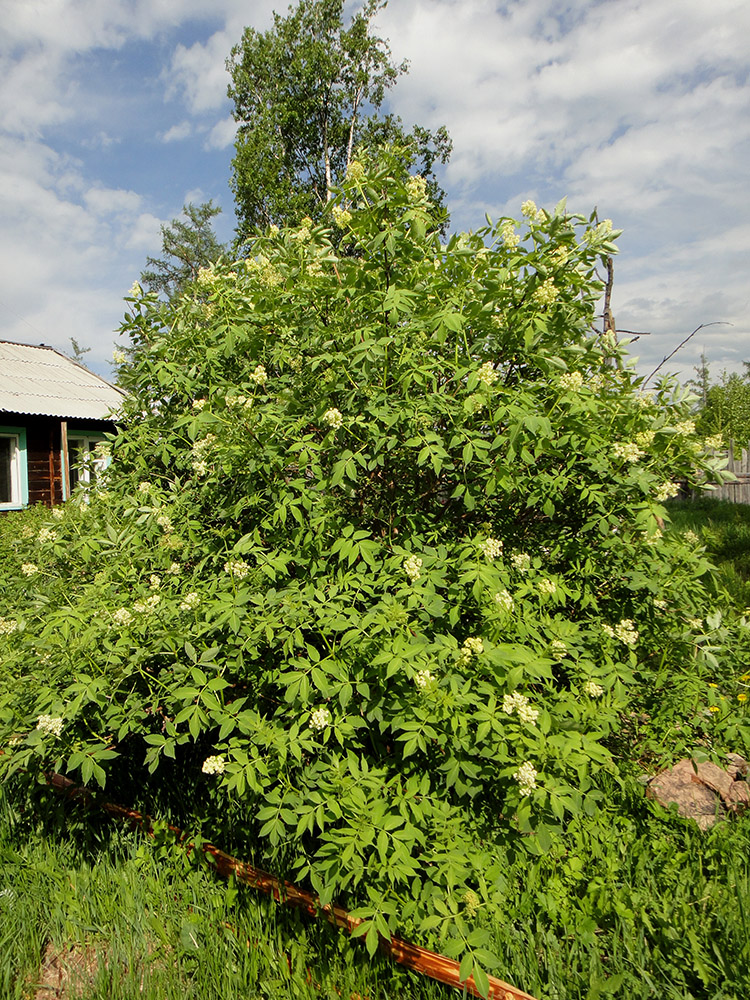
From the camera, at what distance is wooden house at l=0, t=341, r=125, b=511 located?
11844mm

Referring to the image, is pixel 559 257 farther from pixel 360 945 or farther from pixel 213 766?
pixel 360 945

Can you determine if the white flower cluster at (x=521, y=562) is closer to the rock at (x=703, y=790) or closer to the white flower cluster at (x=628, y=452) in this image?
the white flower cluster at (x=628, y=452)

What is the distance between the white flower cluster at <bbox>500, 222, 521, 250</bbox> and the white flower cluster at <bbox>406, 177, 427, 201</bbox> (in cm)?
39

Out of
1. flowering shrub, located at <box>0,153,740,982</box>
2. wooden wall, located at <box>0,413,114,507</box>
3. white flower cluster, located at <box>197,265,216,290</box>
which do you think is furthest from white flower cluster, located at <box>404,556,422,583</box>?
wooden wall, located at <box>0,413,114,507</box>

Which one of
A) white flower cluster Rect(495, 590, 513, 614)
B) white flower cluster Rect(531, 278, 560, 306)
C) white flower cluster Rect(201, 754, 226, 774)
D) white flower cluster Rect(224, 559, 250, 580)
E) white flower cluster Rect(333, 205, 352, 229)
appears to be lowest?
white flower cluster Rect(201, 754, 226, 774)

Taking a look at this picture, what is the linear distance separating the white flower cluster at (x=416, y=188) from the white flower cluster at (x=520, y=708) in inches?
78.8

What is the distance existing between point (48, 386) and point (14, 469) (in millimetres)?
1972

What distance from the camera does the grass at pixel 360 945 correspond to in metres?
1.88

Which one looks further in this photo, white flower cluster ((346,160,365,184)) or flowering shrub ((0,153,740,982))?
white flower cluster ((346,160,365,184))

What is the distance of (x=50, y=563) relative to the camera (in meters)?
2.84

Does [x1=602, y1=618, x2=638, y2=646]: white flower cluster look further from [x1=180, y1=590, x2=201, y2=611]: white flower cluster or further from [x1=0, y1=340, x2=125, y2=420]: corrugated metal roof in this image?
[x1=0, y1=340, x2=125, y2=420]: corrugated metal roof

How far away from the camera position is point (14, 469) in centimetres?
1216

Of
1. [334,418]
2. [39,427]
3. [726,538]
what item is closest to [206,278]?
[334,418]

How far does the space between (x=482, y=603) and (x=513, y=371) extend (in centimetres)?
112
